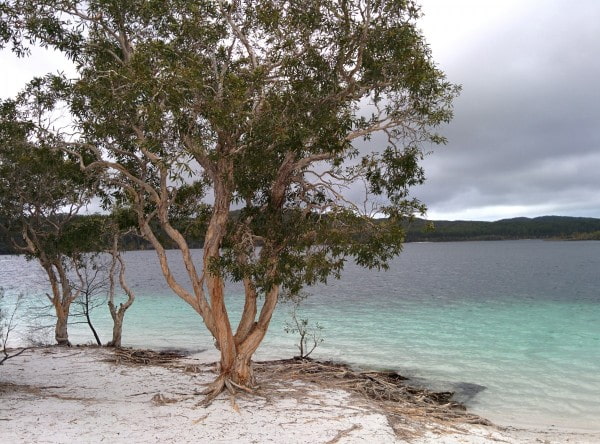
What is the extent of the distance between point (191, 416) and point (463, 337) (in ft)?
62.8

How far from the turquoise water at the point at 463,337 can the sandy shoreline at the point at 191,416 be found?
11.4 feet

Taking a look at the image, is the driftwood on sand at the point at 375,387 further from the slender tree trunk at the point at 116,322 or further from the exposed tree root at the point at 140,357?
the slender tree trunk at the point at 116,322

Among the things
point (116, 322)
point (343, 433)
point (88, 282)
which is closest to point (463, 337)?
point (116, 322)

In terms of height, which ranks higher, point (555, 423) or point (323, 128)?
point (323, 128)

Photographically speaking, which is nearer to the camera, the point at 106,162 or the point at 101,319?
the point at 106,162

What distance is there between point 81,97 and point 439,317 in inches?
1068

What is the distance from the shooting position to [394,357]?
21125 mm

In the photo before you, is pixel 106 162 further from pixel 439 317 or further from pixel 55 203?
pixel 439 317

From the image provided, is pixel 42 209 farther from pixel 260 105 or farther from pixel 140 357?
pixel 260 105

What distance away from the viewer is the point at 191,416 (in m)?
10.1

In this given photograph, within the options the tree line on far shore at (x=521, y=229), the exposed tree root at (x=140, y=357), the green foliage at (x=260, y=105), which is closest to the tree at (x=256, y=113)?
the green foliage at (x=260, y=105)

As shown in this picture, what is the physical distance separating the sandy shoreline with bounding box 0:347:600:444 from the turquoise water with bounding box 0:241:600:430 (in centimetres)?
347

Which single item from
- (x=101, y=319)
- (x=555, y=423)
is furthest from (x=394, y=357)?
(x=101, y=319)

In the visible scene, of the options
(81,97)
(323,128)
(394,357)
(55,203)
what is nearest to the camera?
(323,128)
